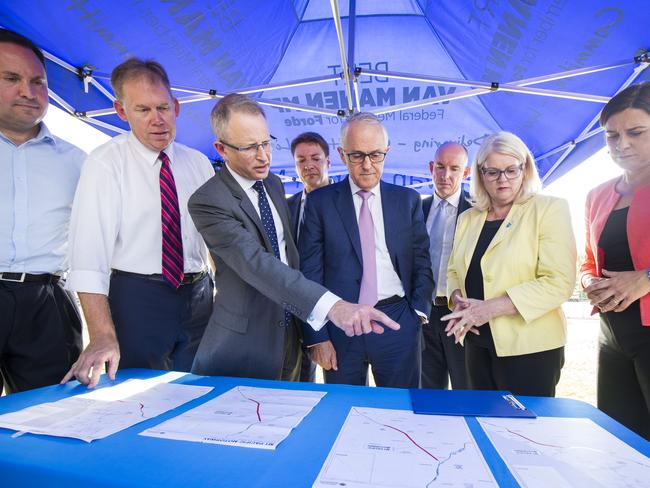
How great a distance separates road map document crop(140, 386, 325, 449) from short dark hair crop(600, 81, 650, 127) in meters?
1.72

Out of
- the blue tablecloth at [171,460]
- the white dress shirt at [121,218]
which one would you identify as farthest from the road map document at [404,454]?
the white dress shirt at [121,218]

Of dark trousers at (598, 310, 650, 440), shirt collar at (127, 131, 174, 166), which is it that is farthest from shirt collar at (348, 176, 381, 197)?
dark trousers at (598, 310, 650, 440)

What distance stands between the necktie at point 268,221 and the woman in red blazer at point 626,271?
131 cm

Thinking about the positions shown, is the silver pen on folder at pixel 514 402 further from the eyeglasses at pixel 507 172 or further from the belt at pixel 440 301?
the belt at pixel 440 301

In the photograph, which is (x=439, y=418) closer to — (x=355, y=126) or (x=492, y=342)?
(x=492, y=342)

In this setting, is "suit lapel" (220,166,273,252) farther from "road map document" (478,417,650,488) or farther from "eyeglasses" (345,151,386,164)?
"road map document" (478,417,650,488)

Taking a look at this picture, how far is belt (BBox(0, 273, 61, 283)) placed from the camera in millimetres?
1704

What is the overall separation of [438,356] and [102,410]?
2.36 metres

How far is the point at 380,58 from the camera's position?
420 cm

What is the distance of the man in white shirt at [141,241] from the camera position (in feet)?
5.45

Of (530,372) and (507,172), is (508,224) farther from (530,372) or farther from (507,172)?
(530,372)

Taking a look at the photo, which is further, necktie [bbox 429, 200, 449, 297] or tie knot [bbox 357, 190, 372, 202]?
necktie [bbox 429, 200, 449, 297]

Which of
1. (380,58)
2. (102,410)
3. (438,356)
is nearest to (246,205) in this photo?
(102,410)

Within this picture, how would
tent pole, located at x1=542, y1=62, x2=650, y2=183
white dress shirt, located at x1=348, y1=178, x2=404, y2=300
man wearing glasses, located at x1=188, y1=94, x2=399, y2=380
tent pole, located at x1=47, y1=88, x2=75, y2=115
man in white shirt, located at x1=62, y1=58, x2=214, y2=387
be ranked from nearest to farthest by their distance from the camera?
man wearing glasses, located at x1=188, y1=94, x2=399, y2=380
man in white shirt, located at x1=62, y1=58, x2=214, y2=387
white dress shirt, located at x1=348, y1=178, x2=404, y2=300
tent pole, located at x1=542, y1=62, x2=650, y2=183
tent pole, located at x1=47, y1=88, x2=75, y2=115
